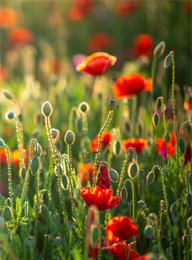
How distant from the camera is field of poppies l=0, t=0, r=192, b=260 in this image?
4.78ft

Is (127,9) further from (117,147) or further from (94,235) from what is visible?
(94,235)

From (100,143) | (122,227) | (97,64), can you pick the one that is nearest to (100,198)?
(122,227)

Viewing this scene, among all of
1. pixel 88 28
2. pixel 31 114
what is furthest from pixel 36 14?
pixel 31 114

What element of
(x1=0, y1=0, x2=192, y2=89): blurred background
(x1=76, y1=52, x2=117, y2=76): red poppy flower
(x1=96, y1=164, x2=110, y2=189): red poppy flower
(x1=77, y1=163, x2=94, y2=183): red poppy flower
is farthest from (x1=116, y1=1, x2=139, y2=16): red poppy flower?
(x1=96, y1=164, x2=110, y2=189): red poppy flower

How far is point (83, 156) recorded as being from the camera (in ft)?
6.60

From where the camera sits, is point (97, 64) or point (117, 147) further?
point (97, 64)

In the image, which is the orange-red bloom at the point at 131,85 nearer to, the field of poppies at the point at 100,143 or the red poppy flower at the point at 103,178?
the field of poppies at the point at 100,143

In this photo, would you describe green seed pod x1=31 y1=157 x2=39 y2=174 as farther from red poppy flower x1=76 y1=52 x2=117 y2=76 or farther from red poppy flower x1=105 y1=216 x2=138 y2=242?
red poppy flower x1=76 y1=52 x2=117 y2=76

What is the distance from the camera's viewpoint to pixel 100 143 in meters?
1.55

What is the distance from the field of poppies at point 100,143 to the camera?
1.46 m

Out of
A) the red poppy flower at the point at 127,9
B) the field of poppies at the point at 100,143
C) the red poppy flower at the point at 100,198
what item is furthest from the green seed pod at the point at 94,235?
the red poppy flower at the point at 127,9

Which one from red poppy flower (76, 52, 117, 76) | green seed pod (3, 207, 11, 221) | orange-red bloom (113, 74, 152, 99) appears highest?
red poppy flower (76, 52, 117, 76)

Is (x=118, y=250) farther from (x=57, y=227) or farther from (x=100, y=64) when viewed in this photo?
(x=100, y=64)

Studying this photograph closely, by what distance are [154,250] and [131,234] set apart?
0.14 m
